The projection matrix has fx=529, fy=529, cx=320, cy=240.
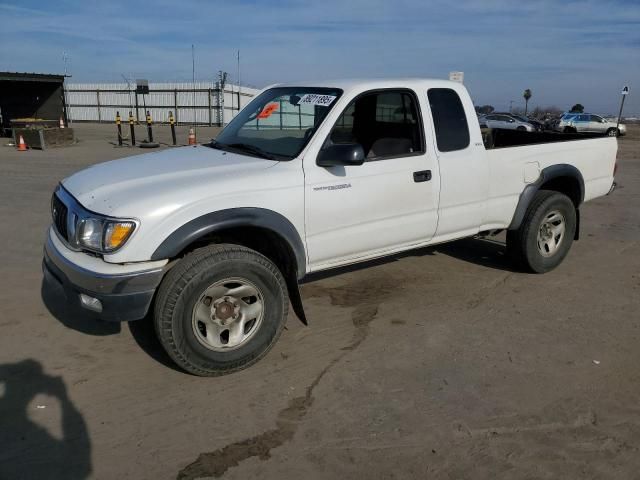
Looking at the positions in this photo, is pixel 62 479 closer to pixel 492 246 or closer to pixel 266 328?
pixel 266 328

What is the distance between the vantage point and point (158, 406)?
10.3 ft

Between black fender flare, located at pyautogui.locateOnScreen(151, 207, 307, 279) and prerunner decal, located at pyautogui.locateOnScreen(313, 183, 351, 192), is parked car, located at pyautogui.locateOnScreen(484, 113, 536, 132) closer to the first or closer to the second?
prerunner decal, located at pyautogui.locateOnScreen(313, 183, 351, 192)

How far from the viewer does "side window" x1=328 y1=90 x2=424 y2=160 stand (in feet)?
13.8

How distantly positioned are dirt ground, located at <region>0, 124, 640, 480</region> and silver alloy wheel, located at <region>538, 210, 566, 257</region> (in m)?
0.39

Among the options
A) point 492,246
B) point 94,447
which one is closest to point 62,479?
point 94,447

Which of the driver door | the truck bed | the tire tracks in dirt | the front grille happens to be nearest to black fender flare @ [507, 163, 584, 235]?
the truck bed

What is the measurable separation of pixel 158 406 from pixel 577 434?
2375 millimetres

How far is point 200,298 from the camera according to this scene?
3250mm

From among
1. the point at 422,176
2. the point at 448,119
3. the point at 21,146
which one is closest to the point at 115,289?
the point at 422,176

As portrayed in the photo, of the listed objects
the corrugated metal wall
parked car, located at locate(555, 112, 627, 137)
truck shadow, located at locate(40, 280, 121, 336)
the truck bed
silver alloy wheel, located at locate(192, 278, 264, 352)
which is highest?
the corrugated metal wall

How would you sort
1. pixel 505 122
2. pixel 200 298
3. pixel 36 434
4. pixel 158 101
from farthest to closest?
pixel 158 101
pixel 505 122
pixel 200 298
pixel 36 434

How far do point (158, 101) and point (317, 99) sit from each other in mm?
35191

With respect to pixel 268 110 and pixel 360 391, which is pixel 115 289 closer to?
pixel 360 391

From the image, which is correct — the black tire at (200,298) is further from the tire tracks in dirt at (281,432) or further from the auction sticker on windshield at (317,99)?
the auction sticker on windshield at (317,99)
